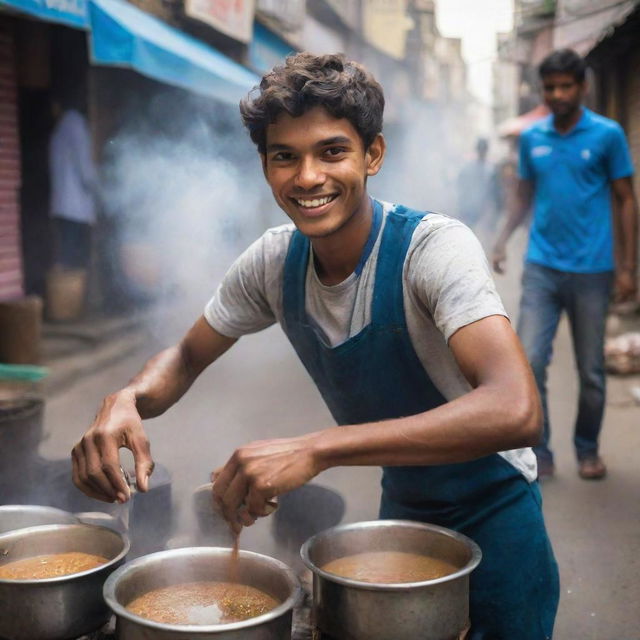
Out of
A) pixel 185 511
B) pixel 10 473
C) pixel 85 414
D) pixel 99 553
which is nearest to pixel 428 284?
pixel 99 553

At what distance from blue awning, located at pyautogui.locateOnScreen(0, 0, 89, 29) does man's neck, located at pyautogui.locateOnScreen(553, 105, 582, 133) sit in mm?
3605

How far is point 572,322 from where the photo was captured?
15.2ft

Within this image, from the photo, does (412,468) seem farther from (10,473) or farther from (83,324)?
(83,324)

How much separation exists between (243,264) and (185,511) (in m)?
2.11

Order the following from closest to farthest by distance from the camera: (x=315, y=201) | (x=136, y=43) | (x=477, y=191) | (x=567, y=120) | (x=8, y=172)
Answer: (x=315, y=201)
(x=567, y=120)
(x=136, y=43)
(x=8, y=172)
(x=477, y=191)

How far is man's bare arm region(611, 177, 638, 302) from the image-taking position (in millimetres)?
4625

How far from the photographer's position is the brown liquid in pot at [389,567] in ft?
5.49

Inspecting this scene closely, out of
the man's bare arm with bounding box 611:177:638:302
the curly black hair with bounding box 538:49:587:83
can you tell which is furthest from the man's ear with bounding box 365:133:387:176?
the man's bare arm with bounding box 611:177:638:302

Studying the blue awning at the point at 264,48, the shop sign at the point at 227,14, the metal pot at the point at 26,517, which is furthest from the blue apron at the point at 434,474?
the blue awning at the point at 264,48

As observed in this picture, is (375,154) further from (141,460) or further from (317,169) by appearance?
(141,460)

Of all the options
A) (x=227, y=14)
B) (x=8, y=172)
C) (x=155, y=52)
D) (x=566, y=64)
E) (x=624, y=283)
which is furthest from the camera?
(x=227, y=14)

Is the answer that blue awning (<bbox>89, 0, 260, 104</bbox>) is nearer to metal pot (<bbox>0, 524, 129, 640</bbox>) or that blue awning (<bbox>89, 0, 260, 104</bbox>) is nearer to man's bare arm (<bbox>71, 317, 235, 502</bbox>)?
man's bare arm (<bbox>71, 317, 235, 502</bbox>)

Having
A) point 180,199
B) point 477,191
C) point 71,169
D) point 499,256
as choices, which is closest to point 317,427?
point 499,256

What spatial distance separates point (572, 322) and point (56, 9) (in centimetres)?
436
